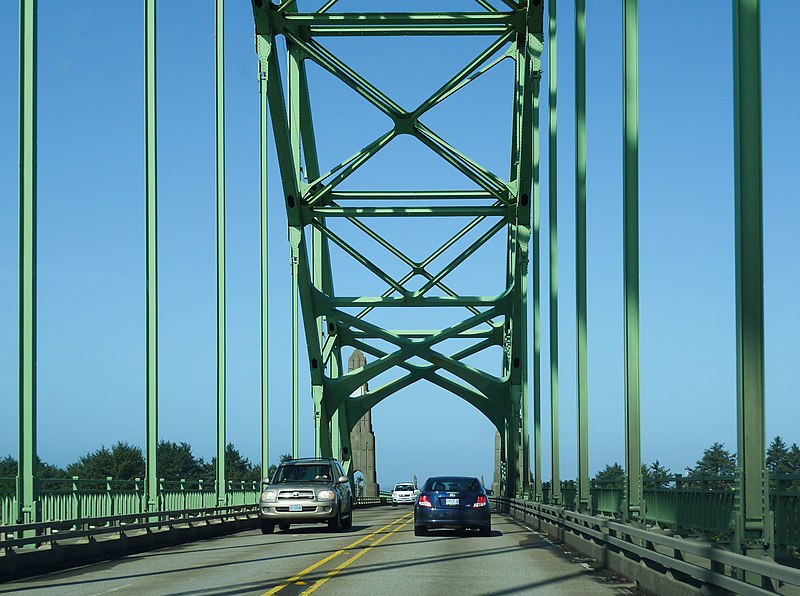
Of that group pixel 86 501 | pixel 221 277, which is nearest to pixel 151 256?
pixel 86 501

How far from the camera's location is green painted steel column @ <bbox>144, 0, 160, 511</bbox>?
2400 centimetres

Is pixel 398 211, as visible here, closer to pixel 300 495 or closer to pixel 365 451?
pixel 300 495

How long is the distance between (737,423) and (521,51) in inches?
1289

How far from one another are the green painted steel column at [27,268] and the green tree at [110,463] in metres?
99.2

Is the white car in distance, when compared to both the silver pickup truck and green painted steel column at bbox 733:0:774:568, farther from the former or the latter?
green painted steel column at bbox 733:0:774:568

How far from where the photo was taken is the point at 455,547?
22.0 meters

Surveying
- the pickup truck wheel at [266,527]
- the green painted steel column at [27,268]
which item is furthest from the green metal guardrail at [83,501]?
the pickup truck wheel at [266,527]

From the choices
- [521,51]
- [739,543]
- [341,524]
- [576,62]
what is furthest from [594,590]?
[521,51]

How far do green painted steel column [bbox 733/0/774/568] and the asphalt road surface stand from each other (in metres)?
3.43

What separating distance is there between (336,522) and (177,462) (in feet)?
404

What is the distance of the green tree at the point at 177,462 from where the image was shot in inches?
5704

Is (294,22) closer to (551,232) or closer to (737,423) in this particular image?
(551,232)

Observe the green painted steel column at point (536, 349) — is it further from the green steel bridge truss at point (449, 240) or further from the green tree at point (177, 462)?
the green tree at point (177, 462)

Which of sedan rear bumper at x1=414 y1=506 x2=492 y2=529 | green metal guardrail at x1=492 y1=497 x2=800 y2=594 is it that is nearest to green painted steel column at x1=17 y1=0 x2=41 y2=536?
green metal guardrail at x1=492 y1=497 x2=800 y2=594
